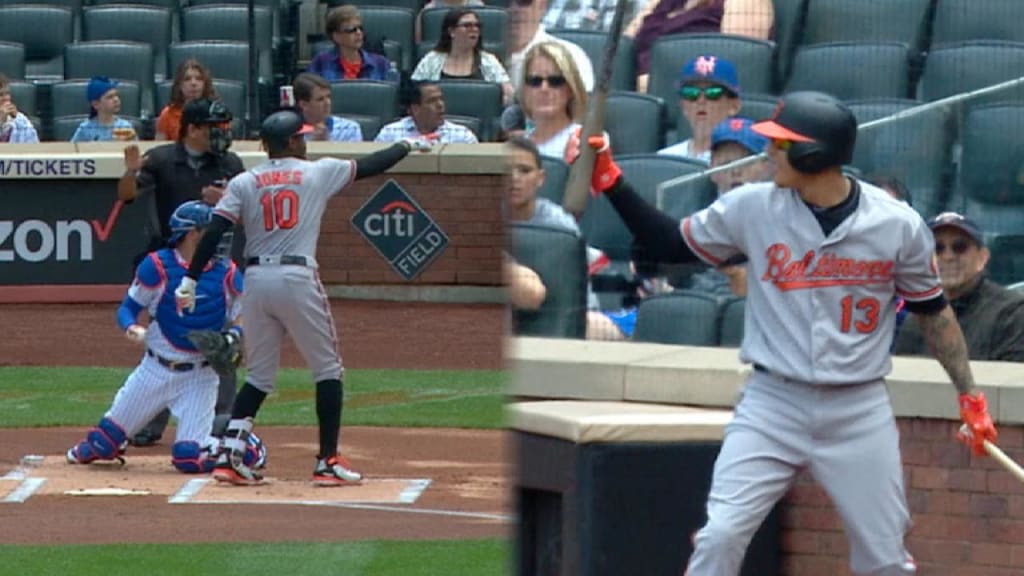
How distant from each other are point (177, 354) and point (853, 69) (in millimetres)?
3267

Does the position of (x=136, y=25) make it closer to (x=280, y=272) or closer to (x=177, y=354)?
(x=177, y=354)

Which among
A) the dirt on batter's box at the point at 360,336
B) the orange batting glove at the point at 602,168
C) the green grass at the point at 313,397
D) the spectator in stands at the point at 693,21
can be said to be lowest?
the dirt on batter's box at the point at 360,336

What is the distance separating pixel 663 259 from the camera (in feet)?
19.0

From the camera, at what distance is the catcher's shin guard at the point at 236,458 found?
7.62 metres

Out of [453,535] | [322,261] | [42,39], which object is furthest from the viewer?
[42,39]

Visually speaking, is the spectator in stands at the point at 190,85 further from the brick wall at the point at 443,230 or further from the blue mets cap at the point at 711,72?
the blue mets cap at the point at 711,72

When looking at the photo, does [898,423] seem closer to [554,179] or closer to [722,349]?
[722,349]

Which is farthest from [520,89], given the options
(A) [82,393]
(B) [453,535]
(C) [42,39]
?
(C) [42,39]

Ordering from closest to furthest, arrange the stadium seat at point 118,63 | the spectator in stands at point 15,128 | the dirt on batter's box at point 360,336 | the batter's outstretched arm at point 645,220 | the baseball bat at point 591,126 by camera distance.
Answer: the batter's outstretched arm at point 645,220 → the baseball bat at point 591,126 → the dirt on batter's box at point 360,336 → the spectator in stands at point 15,128 → the stadium seat at point 118,63

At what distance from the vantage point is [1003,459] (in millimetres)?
5129

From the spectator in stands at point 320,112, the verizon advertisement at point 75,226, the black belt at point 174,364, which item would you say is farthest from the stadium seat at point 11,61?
the black belt at point 174,364

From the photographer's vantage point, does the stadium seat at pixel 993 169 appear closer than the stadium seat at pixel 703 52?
Yes

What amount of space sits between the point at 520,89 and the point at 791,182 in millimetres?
1062

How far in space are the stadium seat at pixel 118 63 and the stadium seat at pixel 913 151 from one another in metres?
9.13
